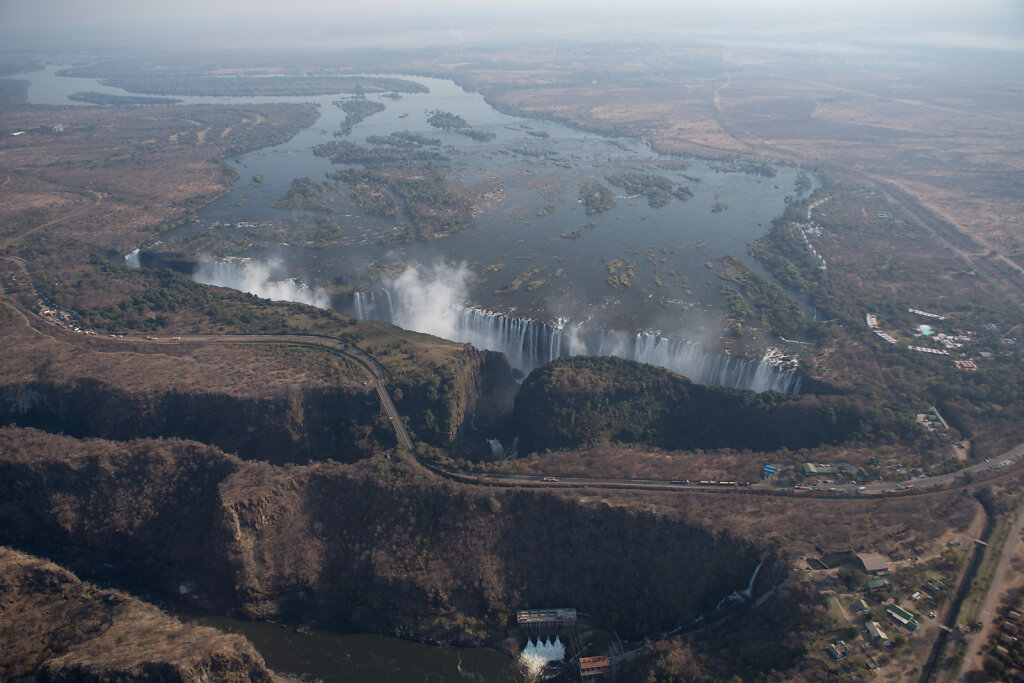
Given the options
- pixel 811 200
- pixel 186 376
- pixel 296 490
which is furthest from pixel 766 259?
pixel 186 376

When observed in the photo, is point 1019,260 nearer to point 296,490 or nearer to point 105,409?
point 296,490

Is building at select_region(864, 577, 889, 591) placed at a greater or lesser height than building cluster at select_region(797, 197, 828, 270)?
lesser

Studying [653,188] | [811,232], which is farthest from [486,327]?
[653,188]

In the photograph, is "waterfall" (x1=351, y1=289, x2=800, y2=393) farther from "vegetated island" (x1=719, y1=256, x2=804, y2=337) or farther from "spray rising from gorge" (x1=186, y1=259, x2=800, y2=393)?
"vegetated island" (x1=719, y1=256, x2=804, y2=337)

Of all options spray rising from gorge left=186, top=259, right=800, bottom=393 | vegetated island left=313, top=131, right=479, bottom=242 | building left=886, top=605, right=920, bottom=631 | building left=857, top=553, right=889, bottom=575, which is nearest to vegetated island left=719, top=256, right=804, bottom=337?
spray rising from gorge left=186, top=259, right=800, bottom=393

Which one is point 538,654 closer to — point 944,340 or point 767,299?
point 767,299

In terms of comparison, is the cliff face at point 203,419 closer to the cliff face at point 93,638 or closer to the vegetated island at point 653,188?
the cliff face at point 93,638
